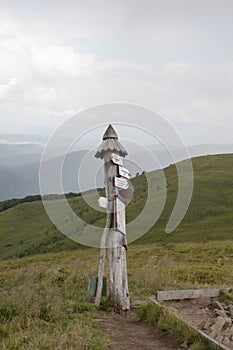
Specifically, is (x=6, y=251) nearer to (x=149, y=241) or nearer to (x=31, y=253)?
(x=31, y=253)

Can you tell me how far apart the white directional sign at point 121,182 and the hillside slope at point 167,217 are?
100 ft

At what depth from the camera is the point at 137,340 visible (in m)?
7.80

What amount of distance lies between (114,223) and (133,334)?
113 inches

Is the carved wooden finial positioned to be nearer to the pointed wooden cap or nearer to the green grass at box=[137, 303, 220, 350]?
the pointed wooden cap

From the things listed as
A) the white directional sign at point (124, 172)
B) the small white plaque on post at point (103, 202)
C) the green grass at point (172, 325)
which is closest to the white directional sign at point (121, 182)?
the white directional sign at point (124, 172)

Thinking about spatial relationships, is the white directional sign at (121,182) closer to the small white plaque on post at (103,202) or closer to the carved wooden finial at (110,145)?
the small white plaque on post at (103,202)

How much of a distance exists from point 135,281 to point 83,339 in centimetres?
669

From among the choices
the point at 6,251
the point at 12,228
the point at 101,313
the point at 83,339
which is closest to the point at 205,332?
the point at 83,339

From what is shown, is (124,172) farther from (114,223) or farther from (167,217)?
(167,217)

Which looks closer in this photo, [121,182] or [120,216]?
[120,216]

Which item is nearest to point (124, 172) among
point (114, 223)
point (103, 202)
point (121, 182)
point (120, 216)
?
point (121, 182)

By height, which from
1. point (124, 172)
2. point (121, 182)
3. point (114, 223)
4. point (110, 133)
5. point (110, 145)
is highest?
point (110, 133)

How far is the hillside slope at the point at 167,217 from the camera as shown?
58.2 metres

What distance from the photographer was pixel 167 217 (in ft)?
219
